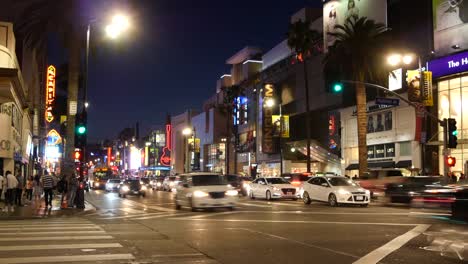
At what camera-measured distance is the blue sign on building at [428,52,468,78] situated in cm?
3847

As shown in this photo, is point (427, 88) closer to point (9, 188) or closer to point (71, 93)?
point (71, 93)

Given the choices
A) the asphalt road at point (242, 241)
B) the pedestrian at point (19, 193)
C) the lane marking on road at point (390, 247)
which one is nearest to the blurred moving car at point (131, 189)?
the pedestrian at point (19, 193)

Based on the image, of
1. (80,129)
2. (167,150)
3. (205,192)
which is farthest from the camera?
(167,150)

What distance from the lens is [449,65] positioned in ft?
131

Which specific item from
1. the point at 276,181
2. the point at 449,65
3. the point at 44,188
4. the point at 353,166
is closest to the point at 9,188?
the point at 44,188

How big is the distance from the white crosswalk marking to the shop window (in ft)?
110

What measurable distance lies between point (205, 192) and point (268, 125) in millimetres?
47337

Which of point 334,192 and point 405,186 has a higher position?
point 405,186

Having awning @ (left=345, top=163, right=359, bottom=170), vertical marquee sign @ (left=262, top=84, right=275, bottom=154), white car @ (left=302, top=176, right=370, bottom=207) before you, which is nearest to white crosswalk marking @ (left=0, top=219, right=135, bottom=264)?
white car @ (left=302, top=176, right=370, bottom=207)

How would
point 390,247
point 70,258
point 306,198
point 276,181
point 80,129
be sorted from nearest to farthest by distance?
point 70,258, point 390,247, point 80,129, point 306,198, point 276,181

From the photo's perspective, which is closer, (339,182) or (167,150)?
(339,182)

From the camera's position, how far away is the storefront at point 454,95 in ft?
130

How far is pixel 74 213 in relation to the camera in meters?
22.7

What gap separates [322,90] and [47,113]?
94.9 feet
